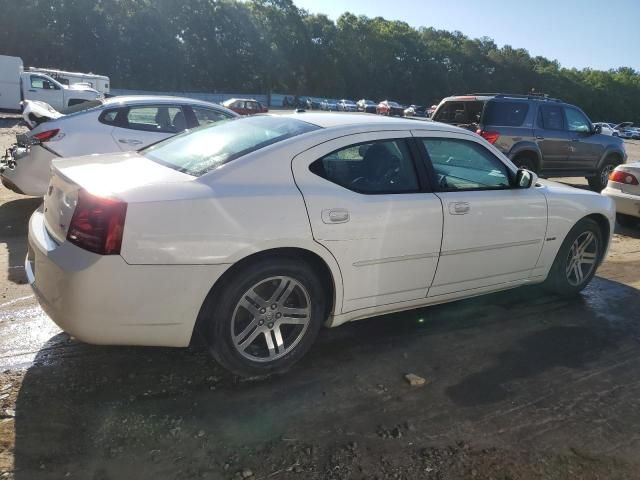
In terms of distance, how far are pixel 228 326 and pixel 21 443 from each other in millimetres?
1134

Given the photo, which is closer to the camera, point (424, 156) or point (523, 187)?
point (424, 156)

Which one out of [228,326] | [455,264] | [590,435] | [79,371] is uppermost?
[455,264]

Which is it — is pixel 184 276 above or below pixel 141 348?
above

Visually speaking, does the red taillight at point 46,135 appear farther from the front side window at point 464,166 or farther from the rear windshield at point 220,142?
the front side window at point 464,166

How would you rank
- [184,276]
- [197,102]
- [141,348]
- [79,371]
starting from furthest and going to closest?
[197,102]
[141,348]
[79,371]
[184,276]

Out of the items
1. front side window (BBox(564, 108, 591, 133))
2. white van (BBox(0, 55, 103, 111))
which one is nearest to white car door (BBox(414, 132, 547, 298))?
front side window (BBox(564, 108, 591, 133))

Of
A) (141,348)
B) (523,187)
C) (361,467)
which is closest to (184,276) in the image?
(141,348)

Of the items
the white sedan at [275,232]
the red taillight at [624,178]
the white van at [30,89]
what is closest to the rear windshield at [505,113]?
the red taillight at [624,178]

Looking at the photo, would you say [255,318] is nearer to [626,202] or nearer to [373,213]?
[373,213]

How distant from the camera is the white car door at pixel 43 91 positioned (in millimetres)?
23000

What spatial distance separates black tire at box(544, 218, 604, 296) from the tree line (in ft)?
179

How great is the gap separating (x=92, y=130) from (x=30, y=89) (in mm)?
20147

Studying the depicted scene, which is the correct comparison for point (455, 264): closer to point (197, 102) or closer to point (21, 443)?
point (21, 443)

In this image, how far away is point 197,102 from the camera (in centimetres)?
746
